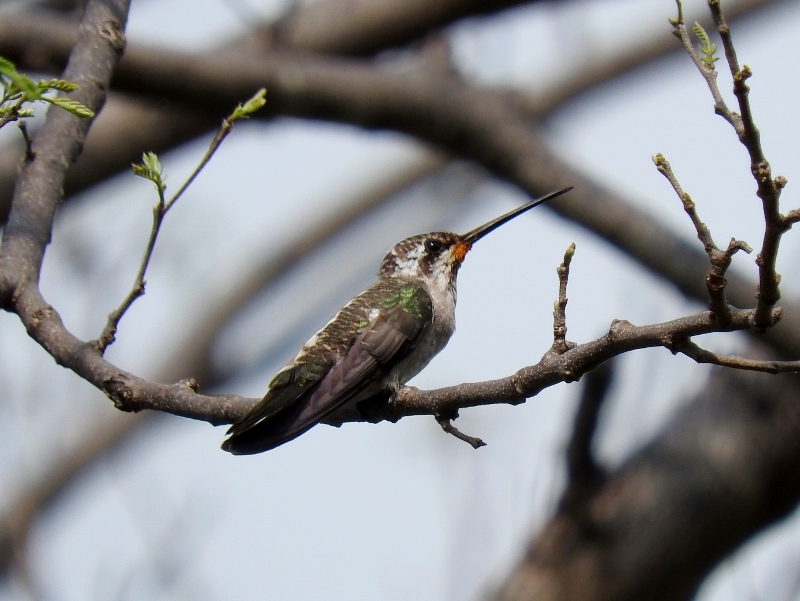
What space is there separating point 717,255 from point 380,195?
442 inches

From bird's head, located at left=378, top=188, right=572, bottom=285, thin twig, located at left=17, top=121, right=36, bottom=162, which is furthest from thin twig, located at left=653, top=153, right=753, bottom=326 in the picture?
bird's head, located at left=378, top=188, right=572, bottom=285

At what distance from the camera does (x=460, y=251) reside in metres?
6.81

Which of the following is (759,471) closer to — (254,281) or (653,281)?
(653,281)

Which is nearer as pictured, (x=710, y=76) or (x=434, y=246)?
(x=710, y=76)

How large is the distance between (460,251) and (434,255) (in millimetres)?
177

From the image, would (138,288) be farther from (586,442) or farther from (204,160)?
(586,442)

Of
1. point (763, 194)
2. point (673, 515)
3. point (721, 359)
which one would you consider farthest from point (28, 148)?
point (673, 515)

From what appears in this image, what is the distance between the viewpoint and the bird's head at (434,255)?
6695 mm

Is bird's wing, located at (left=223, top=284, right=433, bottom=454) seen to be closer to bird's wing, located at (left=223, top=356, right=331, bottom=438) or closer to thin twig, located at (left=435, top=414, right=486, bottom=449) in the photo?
bird's wing, located at (left=223, top=356, right=331, bottom=438)

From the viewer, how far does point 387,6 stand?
888 cm

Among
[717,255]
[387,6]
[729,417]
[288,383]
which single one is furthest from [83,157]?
[717,255]

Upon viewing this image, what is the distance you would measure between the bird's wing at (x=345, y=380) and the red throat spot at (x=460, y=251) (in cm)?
105

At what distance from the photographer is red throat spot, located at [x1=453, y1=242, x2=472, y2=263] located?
6.79 m

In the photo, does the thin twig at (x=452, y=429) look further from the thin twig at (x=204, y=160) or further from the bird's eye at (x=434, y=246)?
the bird's eye at (x=434, y=246)
